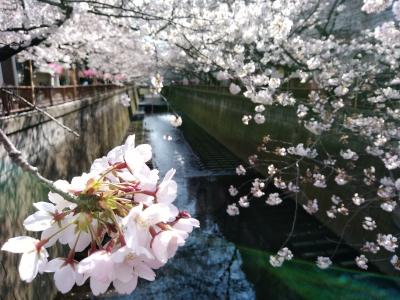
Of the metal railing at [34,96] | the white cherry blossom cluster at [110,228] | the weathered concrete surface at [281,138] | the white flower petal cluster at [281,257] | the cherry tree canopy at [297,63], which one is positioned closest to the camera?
the white cherry blossom cluster at [110,228]

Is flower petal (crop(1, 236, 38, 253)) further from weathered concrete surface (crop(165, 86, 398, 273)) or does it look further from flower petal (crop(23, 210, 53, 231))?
weathered concrete surface (crop(165, 86, 398, 273))

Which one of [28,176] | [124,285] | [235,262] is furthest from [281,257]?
[124,285]

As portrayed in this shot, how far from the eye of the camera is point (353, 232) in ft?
29.2

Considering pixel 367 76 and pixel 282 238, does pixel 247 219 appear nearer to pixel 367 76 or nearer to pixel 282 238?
pixel 282 238

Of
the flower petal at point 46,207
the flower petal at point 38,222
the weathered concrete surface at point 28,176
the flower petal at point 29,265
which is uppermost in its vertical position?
the flower petal at point 46,207

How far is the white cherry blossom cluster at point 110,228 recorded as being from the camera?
94 centimetres

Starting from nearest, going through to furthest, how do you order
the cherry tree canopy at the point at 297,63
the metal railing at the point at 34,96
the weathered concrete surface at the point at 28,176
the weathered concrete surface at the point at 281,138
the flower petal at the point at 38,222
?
the flower petal at the point at 38,222
the weathered concrete surface at the point at 28,176
the metal railing at the point at 34,96
the cherry tree canopy at the point at 297,63
the weathered concrete surface at the point at 281,138

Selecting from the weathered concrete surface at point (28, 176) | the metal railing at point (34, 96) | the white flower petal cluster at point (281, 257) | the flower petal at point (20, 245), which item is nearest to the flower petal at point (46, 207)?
the flower petal at point (20, 245)

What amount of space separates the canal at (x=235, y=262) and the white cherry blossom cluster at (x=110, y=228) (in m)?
4.45

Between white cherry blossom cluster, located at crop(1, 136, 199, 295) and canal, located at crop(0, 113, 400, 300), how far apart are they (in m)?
4.45

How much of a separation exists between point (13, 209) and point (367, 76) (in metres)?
7.58

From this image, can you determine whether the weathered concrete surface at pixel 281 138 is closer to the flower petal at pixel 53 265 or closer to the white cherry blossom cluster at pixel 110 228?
the white cherry blossom cluster at pixel 110 228

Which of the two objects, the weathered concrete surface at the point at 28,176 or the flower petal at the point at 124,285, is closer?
the flower petal at the point at 124,285

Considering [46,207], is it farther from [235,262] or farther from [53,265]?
[235,262]
